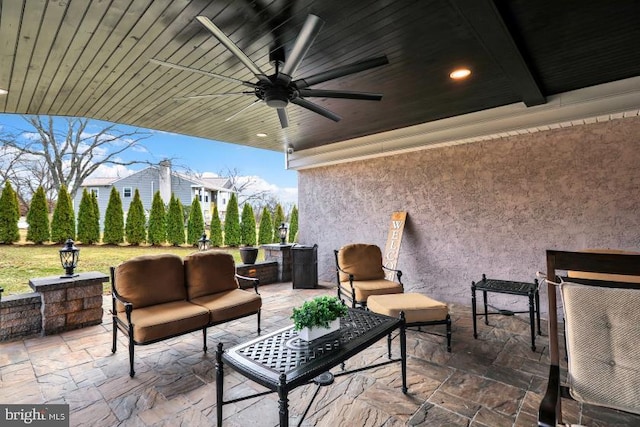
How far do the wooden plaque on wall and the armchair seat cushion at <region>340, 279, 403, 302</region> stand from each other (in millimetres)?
1100

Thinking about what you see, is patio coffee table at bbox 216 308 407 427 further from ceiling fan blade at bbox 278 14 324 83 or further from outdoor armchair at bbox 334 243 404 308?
ceiling fan blade at bbox 278 14 324 83

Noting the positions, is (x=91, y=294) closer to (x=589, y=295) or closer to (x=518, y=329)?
(x=589, y=295)

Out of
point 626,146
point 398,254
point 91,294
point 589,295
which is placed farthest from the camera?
point 398,254

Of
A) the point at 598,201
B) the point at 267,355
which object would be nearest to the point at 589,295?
the point at 267,355

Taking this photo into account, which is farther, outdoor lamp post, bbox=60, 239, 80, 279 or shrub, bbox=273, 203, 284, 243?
shrub, bbox=273, 203, 284, 243

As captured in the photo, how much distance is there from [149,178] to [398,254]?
10466 mm

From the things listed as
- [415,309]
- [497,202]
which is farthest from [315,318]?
[497,202]

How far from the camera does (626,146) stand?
3.43 m

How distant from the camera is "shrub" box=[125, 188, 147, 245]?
7.29 metres

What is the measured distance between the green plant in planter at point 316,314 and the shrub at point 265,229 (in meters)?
6.75

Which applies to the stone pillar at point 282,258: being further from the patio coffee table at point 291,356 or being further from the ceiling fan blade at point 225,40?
the ceiling fan blade at point 225,40

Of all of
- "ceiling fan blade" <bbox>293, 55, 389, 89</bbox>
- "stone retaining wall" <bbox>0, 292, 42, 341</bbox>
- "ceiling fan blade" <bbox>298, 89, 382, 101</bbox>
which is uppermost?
"ceiling fan blade" <bbox>293, 55, 389, 89</bbox>

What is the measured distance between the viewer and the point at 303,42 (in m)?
1.98

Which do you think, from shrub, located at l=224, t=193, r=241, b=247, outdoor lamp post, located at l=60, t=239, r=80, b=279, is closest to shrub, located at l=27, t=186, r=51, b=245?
shrub, located at l=224, t=193, r=241, b=247
